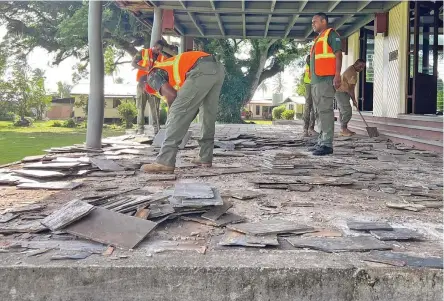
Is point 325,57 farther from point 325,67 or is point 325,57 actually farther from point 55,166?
point 55,166

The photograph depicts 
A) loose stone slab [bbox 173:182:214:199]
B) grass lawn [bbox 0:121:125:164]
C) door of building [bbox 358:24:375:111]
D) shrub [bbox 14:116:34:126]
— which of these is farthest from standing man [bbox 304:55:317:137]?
shrub [bbox 14:116:34:126]

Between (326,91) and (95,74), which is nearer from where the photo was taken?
(326,91)

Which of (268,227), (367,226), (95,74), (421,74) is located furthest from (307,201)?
(421,74)

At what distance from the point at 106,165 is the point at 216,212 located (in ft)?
9.73

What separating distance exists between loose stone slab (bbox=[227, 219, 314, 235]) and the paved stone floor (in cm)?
11

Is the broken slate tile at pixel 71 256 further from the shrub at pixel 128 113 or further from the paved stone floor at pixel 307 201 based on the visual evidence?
the shrub at pixel 128 113

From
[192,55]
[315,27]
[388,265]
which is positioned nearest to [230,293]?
[388,265]

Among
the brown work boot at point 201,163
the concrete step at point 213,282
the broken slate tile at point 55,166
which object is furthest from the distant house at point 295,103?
the concrete step at point 213,282

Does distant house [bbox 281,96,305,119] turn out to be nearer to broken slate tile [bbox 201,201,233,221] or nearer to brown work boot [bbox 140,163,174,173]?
brown work boot [bbox 140,163,174,173]

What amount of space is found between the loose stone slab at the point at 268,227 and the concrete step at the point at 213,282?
0.56 metres

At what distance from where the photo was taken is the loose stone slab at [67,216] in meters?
2.82

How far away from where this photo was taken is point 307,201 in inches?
153

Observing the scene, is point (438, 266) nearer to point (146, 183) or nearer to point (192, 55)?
point (146, 183)

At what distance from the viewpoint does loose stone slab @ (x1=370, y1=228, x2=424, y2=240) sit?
2.77 meters
